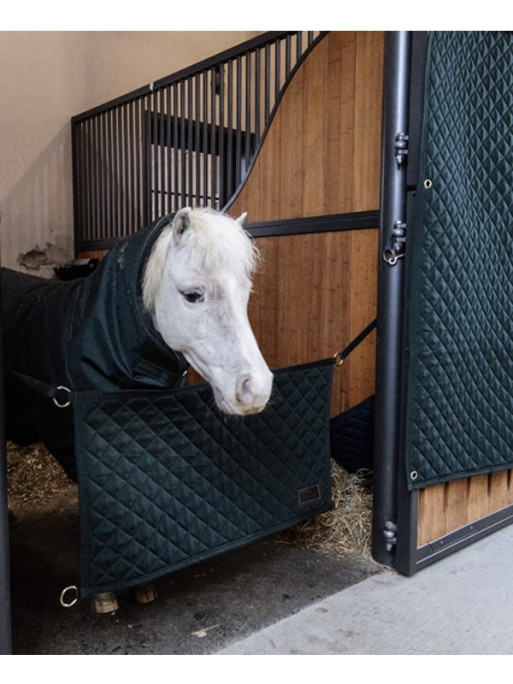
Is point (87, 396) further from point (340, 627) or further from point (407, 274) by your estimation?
point (407, 274)

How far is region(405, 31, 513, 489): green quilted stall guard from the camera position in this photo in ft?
5.11

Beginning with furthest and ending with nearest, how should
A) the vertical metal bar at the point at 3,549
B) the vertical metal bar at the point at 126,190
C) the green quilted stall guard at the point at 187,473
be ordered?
1. the vertical metal bar at the point at 126,190
2. the green quilted stall guard at the point at 187,473
3. the vertical metal bar at the point at 3,549

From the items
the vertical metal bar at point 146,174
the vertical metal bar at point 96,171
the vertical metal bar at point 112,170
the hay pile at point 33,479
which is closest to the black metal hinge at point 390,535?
the hay pile at point 33,479

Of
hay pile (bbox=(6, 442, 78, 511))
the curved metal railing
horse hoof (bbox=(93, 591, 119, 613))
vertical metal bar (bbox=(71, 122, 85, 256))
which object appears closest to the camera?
horse hoof (bbox=(93, 591, 119, 613))

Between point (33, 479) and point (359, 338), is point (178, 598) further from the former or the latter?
point (33, 479)

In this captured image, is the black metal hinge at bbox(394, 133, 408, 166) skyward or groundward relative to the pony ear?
skyward

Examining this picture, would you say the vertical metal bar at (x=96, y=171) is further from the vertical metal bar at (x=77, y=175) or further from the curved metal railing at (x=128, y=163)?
the vertical metal bar at (x=77, y=175)

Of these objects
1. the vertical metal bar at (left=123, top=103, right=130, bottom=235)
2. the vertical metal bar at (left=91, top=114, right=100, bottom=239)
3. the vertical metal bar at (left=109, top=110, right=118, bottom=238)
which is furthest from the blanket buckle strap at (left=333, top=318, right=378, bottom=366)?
the vertical metal bar at (left=91, top=114, right=100, bottom=239)

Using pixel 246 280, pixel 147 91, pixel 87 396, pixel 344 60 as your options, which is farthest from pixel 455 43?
pixel 147 91

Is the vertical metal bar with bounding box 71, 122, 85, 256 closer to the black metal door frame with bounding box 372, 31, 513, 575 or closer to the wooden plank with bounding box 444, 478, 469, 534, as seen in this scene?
the black metal door frame with bounding box 372, 31, 513, 575

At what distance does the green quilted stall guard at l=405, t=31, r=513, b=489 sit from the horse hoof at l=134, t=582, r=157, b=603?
0.83 m

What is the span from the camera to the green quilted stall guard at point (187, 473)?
1.23 m

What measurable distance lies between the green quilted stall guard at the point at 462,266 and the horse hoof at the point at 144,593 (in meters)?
0.83

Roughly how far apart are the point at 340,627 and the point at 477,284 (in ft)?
3.67
